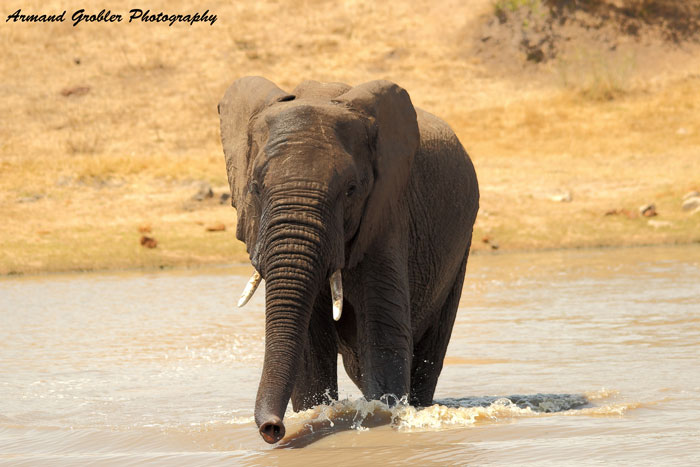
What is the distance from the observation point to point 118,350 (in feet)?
32.0

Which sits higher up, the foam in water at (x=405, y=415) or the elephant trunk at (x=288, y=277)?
the elephant trunk at (x=288, y=277)

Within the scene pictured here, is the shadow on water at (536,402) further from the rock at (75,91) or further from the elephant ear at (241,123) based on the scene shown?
the rock at (75,91)

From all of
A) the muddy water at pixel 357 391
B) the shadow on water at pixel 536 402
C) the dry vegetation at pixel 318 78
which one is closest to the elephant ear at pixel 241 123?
the muddy water at pixel 357 391

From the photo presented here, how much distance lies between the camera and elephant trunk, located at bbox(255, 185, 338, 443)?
500cm

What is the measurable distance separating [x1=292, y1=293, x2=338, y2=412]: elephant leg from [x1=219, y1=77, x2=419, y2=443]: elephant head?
334 millimetres

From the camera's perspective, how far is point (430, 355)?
6988 mm

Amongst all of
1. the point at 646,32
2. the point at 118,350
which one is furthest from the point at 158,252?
the point at 646,32

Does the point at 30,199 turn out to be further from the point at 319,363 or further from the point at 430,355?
the point at 319,363

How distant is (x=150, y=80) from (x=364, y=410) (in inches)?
883

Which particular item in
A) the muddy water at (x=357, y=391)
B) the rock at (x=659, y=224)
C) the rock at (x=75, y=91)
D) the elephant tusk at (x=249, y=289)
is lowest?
the rock at (x=75, y=91)

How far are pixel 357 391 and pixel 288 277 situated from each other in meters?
3.03

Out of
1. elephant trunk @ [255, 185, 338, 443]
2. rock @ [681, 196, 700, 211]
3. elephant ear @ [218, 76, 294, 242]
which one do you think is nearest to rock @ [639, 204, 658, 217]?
rock @ [681, 196, 700, 211]

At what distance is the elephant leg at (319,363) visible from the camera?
592 cm

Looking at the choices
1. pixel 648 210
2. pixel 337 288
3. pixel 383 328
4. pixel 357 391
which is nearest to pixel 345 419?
pixel 383 328
